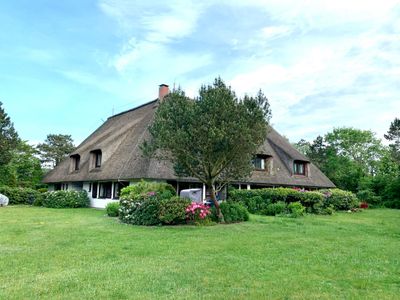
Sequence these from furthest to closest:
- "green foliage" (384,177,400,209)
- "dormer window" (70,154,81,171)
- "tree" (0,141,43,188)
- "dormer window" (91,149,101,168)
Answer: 1. "tree" (0,141,43,188)
2. "green foliage" (384,177,400,209)
3. "dormer window" (70,154,81,171)
4. "dormer window" (91,149,101,168)

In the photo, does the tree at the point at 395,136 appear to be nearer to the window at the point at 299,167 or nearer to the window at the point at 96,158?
the window at the point at 299,167

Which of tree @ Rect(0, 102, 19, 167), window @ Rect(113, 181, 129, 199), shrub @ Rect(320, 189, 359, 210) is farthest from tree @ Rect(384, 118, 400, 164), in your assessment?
tree @ Rect(0, 102, 19, 167)

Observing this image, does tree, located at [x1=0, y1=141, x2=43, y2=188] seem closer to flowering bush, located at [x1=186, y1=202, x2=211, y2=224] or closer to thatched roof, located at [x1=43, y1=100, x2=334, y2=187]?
thatched roof, located at [x1=43, y1=100, x2=334, y2=187]

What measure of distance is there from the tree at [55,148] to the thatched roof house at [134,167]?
59.7ft

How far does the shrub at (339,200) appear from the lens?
21297mm

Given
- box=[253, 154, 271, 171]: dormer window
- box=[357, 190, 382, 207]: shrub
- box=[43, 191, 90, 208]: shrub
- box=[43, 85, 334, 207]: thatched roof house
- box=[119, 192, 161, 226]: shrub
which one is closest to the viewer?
box=[119, 192, 161, 226]: shrub

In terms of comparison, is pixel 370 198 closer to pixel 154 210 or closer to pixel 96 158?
pixel 96 158

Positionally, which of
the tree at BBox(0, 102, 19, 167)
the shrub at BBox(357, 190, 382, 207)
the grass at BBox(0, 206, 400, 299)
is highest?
the tree at BBox(0, 102, 19, 167)

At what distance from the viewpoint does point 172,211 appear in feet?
41.2

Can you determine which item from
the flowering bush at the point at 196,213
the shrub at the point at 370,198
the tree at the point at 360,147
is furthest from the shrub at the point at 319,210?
the tree at the point at 360,147

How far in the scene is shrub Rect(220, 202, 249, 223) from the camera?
44.9 feet

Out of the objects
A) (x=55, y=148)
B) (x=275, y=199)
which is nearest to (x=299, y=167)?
(x=275, y=199)

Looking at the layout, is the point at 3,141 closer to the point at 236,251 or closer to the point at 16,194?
the point at 16,194

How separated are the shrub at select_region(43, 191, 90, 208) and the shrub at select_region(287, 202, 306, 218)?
15.2 metres
